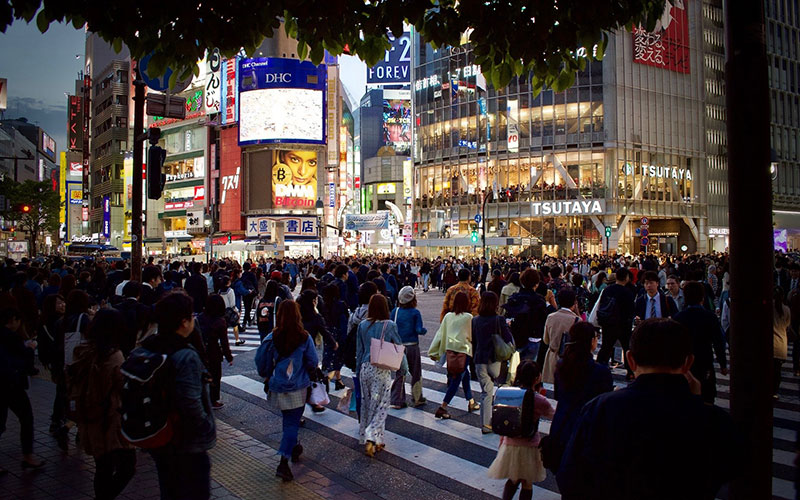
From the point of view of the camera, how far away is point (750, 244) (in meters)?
3.21

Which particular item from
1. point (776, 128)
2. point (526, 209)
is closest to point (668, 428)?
point (526, 209)

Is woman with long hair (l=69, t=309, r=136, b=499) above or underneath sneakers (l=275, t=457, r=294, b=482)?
above

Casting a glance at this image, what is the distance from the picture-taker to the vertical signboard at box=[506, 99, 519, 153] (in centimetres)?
5981

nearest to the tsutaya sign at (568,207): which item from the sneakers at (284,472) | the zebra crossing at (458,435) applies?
the zebra crossing at (458,435)

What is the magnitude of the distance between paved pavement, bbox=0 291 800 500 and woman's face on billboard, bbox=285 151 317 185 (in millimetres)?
63473

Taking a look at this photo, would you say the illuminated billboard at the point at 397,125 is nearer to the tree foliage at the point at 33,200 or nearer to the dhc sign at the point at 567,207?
the dhc sign at the point at 567,207

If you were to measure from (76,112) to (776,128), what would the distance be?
4050 inches

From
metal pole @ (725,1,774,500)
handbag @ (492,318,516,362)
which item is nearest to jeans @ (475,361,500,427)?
handbag @ (492,318,516,362)

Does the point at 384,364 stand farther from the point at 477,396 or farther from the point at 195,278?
the point at 195,278

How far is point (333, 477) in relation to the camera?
6.20 metres

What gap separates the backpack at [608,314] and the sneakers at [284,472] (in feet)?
19.6

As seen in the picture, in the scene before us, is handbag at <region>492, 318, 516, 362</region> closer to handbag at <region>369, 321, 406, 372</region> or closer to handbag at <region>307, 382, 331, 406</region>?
handbag at <region>369, 321, 406, 372</region>

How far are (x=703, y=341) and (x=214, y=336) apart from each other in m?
6.12

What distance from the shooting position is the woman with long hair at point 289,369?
6.22 meters
